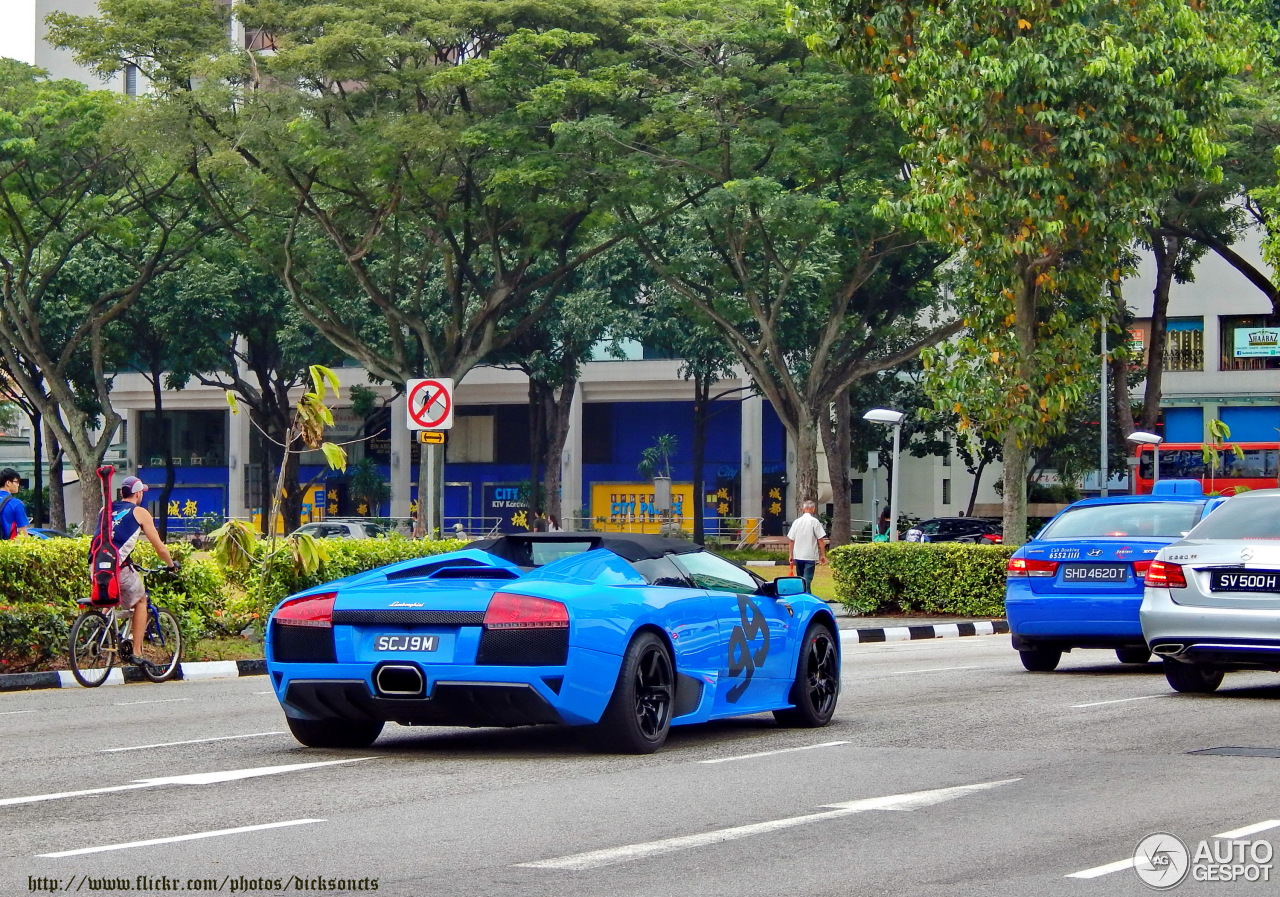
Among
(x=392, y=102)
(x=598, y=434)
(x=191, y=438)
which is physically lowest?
(x=191, y=438)

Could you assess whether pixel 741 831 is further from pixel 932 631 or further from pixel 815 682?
pixel 932 631

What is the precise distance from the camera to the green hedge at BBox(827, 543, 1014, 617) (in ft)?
84.0

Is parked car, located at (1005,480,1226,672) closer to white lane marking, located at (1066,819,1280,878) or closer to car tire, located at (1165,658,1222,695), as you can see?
car tire, located at (1165,658,1222,695)

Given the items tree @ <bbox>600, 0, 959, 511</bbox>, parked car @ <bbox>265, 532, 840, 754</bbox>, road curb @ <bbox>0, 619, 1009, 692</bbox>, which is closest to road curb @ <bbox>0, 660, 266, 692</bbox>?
road curb @ <bbox>0, 619, 1009, 692</bbox>

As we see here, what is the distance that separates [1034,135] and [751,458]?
40782 mm

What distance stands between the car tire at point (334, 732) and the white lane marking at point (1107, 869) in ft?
15.5

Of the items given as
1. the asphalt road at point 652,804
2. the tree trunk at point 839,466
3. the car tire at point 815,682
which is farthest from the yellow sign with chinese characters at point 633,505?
the car tire at point 815,682

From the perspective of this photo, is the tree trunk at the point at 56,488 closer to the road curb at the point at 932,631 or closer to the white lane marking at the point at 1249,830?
the road curb at the point at 932,631

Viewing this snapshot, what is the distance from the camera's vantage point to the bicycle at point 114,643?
15.2 m

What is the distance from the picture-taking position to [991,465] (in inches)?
2628

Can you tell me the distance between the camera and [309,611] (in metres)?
9.60

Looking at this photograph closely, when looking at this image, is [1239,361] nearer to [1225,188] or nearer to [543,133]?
[1225,188]

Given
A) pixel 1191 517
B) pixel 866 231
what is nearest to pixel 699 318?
pixel 866 231

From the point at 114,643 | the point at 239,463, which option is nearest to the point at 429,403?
the point at 114,643
